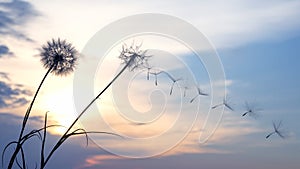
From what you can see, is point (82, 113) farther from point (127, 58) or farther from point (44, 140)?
point (127, 58)

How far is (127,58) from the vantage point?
11.1 metres

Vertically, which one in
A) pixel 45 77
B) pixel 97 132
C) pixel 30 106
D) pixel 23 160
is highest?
pixel 45 77

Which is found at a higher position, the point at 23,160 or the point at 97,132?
the point at 97,132

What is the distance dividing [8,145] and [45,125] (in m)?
0.97

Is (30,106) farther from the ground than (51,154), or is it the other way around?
(30,106)

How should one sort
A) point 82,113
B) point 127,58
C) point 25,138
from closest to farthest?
point 82,113 < point 25,138 < point 127,58

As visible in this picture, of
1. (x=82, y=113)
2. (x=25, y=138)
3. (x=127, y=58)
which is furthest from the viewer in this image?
(x=127, y=58)

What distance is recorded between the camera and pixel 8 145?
9.65 m

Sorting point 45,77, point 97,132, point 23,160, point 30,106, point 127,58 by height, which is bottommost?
point 23,160

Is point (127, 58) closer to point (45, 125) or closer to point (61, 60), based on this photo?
Answer: point (61, 60)

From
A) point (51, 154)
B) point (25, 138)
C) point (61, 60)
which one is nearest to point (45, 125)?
point (25, 138)

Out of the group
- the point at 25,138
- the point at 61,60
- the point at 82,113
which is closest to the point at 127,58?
the point at 61,60

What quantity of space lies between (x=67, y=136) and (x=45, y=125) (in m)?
1.12

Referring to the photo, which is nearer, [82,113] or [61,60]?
[82,113]
